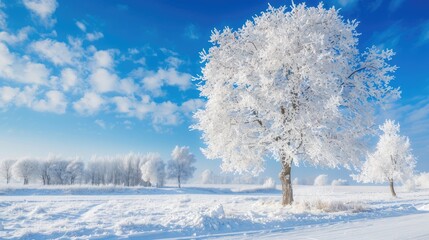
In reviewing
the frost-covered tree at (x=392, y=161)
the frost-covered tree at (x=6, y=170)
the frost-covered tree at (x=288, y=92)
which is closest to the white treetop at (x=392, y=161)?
the frost-covered tree at (x=392, y=161)

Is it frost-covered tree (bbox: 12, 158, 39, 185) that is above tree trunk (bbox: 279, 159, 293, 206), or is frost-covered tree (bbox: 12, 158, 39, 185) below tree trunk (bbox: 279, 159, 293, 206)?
above

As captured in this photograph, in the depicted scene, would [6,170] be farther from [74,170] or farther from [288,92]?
[288,92]

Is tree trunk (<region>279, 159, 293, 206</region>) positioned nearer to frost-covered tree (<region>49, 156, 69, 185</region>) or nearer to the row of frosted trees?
the row of frosted trees

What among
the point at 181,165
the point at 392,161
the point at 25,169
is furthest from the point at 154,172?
the point at 392,161

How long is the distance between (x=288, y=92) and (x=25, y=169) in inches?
4194

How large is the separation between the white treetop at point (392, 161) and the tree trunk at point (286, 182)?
106ft

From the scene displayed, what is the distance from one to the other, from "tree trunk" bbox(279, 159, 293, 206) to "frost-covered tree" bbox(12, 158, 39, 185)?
103m

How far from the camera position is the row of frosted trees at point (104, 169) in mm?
93113

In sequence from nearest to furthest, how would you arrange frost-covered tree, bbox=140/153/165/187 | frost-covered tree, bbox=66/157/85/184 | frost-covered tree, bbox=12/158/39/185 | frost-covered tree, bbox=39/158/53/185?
frost-covered tree, bbox=140/153/165/187 → frost-covered tree, bbox=12/158/39/185 → frost-covered tree, bbox=39/158/53/185 → frost-covered tree, bbox=66/157/85/184

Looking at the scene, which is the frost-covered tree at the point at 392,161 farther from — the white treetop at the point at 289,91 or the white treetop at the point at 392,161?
the white treetop at the point at 289,91

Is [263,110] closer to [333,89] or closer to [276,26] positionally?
Answer: [333,89]

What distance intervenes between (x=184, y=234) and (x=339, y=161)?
11.3 metres

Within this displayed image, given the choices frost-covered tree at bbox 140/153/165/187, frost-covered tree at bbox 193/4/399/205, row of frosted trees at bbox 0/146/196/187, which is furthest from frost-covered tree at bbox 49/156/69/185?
frost-covered tree at bbox 193/4/399/205

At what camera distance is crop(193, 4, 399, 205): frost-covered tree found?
16.1 meters
